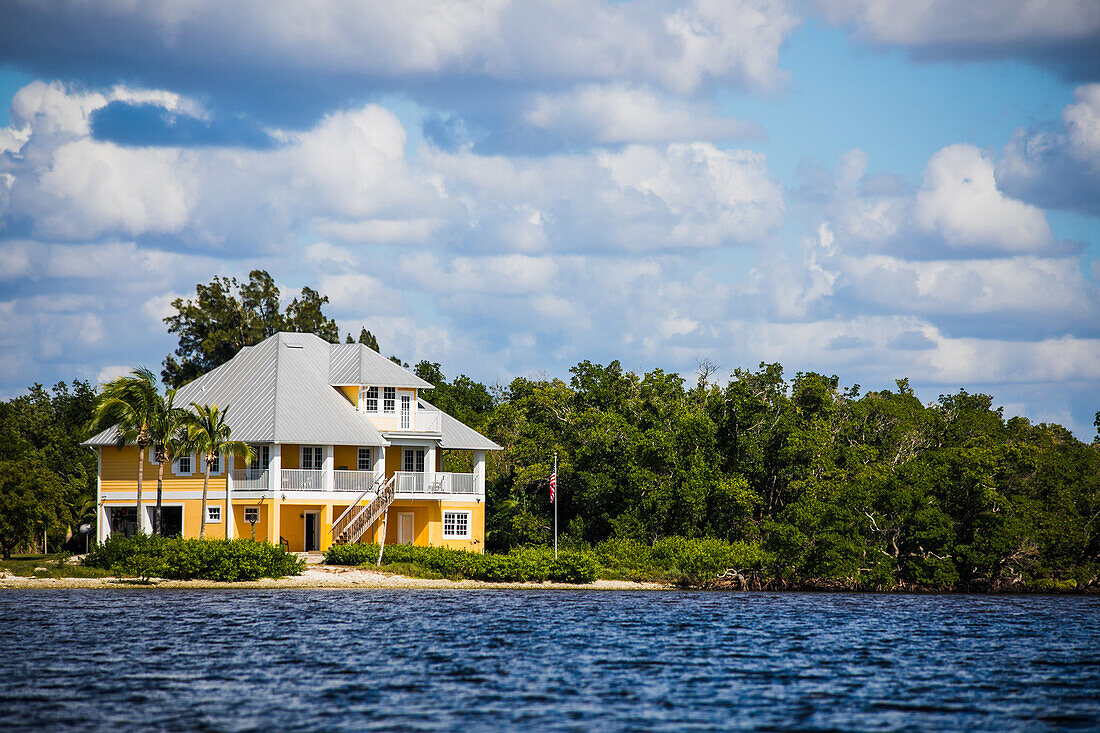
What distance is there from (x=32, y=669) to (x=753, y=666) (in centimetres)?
1803

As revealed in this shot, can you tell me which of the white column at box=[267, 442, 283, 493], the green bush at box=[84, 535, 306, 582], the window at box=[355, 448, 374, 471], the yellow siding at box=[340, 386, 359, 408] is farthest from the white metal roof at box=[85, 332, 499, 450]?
the green bush at box=[84, 535, 306, 582]

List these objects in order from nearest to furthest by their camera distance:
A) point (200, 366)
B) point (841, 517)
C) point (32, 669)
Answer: point (32, 669), point (841, 517), point (200, 366)

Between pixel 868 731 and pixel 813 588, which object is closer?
pixel 868 731

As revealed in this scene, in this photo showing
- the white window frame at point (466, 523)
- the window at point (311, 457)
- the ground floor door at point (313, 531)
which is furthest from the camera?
the white window frame at point (466, 523)

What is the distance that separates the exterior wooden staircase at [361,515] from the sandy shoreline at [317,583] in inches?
125

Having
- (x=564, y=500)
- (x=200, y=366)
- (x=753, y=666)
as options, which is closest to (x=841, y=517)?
(x=564, y=500)

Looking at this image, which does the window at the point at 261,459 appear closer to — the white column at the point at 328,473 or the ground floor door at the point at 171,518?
the white column at the point at 328,473

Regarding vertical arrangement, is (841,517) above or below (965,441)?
below

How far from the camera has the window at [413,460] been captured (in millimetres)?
60750

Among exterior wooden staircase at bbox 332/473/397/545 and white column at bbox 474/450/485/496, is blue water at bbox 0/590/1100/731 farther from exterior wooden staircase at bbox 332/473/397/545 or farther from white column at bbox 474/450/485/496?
white column at bbox 474/450/485/496

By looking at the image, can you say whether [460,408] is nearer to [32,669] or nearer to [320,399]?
[320,399]

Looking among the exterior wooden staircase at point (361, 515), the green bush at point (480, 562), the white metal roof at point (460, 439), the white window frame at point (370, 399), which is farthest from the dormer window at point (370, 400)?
the green bush at point (480, 562)

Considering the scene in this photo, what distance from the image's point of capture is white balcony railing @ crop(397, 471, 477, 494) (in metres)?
57.4

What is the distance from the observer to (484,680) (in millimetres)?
27562
